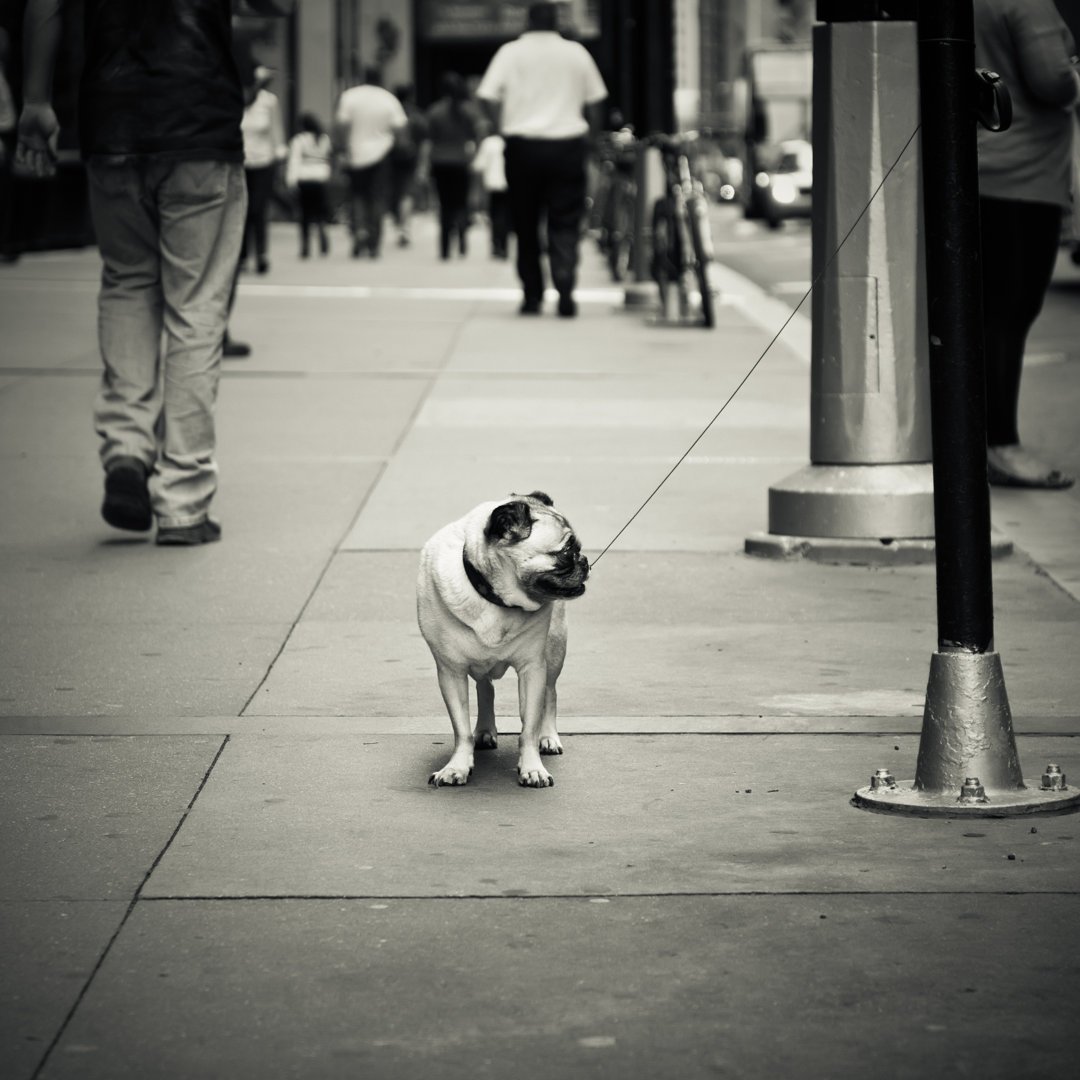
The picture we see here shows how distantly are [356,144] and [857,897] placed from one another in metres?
21.8

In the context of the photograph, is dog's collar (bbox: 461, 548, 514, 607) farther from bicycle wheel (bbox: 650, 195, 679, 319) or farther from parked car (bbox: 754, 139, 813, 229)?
parked car (bbox: 754, 139, 813, 229)

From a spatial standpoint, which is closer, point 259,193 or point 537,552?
point 537,552

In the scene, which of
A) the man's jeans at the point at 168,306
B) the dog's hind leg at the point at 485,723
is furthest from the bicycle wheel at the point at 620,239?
the dog's hind leg at the point at 485,723

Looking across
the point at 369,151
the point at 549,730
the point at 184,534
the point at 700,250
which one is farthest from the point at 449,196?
the point at 549,730

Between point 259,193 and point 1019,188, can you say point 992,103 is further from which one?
point 259,193

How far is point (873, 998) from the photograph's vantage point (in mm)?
3271

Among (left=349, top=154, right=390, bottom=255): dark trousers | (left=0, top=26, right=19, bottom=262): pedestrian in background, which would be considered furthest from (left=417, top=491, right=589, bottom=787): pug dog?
(left=349, top=154, right=390, bottom=255): dark trousers

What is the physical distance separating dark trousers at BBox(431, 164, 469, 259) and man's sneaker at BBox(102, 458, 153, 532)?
17351 millimetres

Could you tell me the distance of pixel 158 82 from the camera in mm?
7098

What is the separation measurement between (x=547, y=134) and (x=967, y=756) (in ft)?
37.9

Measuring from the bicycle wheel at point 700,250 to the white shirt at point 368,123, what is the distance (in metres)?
10.5

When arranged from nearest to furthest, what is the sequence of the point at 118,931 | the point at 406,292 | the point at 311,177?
the point at 118,931 → the point at 406,292 → the point at 311,177

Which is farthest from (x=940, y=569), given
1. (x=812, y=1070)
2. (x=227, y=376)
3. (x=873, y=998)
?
(x=227, y=376)

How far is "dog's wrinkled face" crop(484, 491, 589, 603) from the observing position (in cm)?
430
